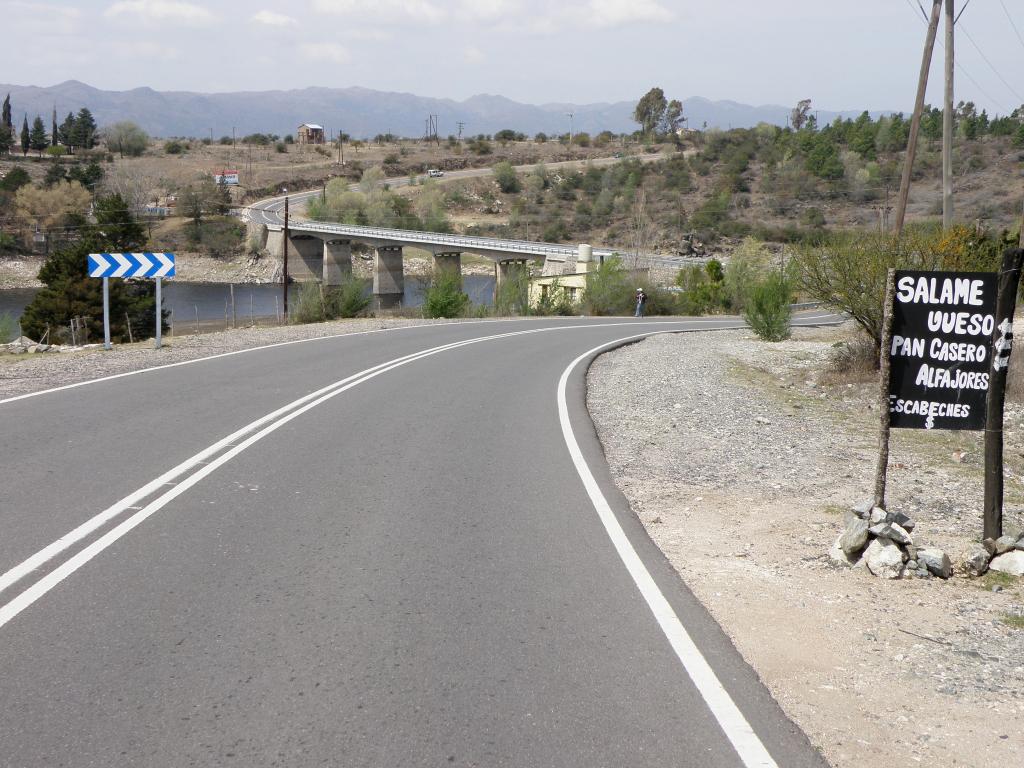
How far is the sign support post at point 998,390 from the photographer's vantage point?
23.1 feet

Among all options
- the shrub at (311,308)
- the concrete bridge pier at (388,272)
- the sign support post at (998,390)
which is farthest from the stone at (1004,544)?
the concrete bridge pier at (388,272)

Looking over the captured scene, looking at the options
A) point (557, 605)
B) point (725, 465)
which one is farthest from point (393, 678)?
point (725, 465)

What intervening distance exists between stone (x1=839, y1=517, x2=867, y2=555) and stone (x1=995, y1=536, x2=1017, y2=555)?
35.1 inches

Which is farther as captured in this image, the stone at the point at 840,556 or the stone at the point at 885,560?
the stone at the point at 840,556

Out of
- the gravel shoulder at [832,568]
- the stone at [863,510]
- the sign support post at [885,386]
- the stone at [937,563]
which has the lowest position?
the gravel shoulder at [832,568]

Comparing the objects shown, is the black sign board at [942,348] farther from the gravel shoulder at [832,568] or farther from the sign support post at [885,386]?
the gravel shoulder at [832,568]

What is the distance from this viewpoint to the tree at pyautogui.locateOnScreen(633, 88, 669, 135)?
19450cm

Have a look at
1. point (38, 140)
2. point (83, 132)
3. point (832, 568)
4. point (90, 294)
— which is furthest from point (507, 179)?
point (832, 568)

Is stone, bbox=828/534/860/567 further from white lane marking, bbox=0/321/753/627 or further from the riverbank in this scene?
the riverbank

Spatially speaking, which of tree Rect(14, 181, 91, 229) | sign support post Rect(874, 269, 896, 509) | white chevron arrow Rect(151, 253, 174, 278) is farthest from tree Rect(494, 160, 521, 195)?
sign support post Rect(874, 269, 896, 509)

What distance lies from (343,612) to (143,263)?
51.9ft

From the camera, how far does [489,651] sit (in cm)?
517

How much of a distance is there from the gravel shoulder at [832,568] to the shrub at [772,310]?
1337 centimetres

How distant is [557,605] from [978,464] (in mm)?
7238
